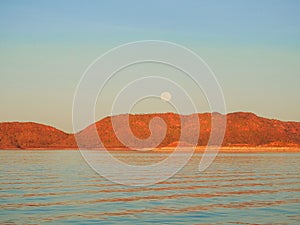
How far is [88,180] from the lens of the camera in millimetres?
47469

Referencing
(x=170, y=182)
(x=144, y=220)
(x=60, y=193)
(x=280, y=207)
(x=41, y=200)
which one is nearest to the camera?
(x=144, y=220)

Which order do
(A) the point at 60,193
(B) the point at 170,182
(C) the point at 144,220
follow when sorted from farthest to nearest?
(B) the point at 170,182, (A) the point at 60,193, (C) the point at 144,220

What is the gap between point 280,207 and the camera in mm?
31156

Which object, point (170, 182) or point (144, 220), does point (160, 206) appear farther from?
point (170, 182)

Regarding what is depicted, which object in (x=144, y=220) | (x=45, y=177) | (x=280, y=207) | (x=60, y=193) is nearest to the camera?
(x=144, y=220)

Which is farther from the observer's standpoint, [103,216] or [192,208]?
[192,208]

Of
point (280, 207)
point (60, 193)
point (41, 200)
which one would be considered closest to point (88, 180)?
point (60, 193)

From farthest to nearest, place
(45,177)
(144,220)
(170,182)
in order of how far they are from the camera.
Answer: (45,177), (170,182), (144,220)

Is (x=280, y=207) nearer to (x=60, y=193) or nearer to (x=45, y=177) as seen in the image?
(x=60, y=193)

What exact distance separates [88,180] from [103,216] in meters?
20.0

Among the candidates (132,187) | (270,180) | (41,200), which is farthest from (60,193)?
(270,180)

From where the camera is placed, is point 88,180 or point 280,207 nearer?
point 280,207

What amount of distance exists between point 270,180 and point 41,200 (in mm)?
24604

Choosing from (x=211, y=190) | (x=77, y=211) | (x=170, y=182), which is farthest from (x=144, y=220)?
(x=170, y=182)
